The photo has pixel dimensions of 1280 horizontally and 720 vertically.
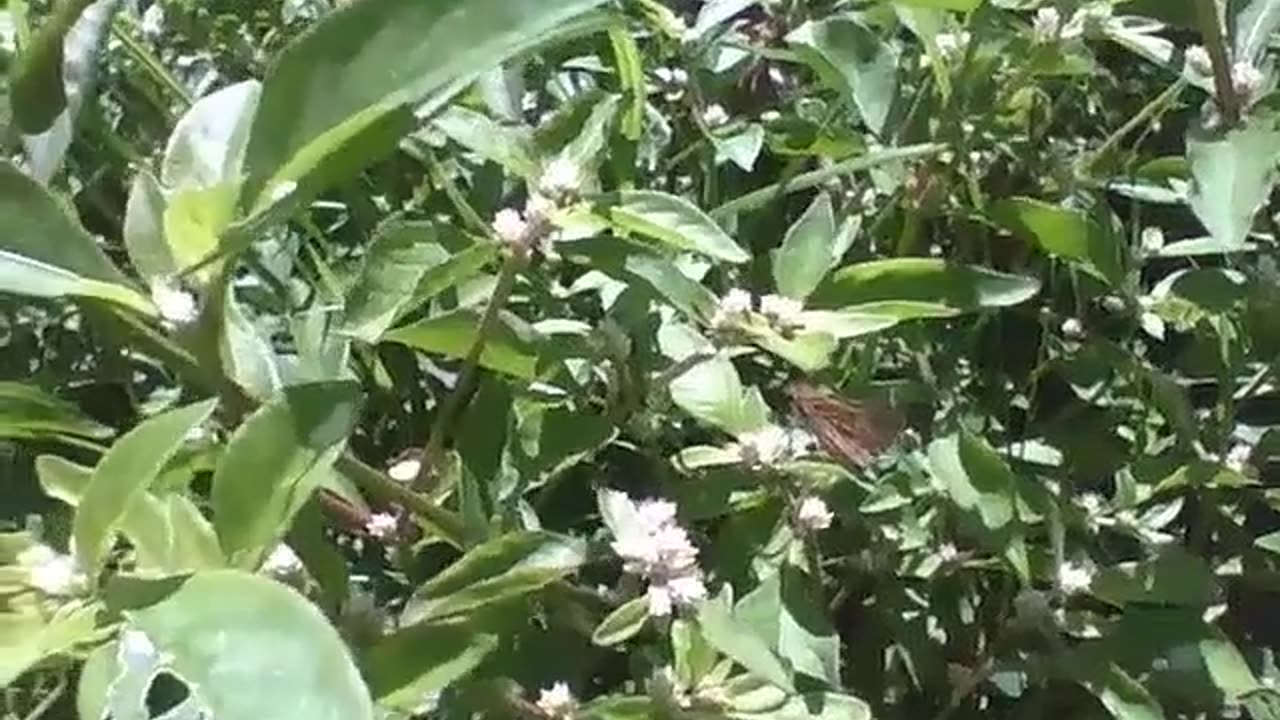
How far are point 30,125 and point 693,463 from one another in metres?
0.21

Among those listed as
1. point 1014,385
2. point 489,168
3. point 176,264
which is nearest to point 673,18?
point 489,168

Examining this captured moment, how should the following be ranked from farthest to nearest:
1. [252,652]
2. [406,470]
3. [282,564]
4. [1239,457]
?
[1239,457] → [406,470] → [282,564] → [252,652]

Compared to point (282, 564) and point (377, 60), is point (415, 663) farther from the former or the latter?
point (377, 60)

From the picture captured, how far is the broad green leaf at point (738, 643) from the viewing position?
1.80 feet

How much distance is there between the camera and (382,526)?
1.94ft

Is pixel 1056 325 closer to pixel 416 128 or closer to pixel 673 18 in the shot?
pixel 673 18

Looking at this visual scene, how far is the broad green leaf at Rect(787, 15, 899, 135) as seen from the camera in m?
0.66

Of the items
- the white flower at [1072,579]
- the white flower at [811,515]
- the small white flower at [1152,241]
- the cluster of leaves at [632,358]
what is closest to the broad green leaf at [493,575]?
the cluster of leaves at [632,358]

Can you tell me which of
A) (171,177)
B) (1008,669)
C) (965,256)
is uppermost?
(171,177)

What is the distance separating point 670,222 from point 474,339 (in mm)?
59

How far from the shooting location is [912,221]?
2.32ft

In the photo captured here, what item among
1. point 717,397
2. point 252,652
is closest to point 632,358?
point 717,397

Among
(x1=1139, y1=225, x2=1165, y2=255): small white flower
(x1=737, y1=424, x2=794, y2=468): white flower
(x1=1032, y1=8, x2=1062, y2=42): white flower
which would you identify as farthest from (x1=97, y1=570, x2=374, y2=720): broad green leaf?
(x1=1139, y1=225, x2=1165, y2=255): small white flower

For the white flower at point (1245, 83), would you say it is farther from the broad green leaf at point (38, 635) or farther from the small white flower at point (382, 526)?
the broad green leaf at point (38, 635)
